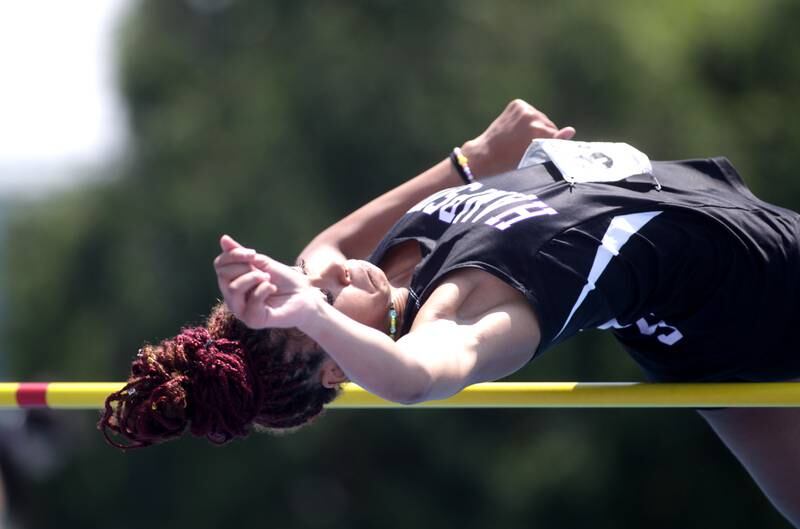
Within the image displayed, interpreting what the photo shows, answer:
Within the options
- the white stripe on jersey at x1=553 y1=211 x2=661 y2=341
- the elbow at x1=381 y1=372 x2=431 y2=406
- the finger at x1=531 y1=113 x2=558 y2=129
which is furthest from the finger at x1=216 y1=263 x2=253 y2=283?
the finger at x1=531 y1=113 x2=558 y2=129

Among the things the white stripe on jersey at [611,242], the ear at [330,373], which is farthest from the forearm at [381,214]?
the white stripe on jersey at [611,242]

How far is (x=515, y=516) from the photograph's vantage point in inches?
329

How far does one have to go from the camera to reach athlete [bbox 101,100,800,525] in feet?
6.79

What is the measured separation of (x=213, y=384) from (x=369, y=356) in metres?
0.40

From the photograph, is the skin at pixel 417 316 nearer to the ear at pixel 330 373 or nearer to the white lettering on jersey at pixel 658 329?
the ear at pixel 330 373

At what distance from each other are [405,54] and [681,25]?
7.27ft

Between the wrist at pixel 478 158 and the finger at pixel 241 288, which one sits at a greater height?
the finger at pixel 241 288

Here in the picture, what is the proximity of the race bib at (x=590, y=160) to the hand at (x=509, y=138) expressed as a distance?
0.26 metres

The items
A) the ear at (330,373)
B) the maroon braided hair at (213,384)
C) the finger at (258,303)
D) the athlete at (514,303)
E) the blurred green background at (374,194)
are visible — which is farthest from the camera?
the blurred green background at (374,194)

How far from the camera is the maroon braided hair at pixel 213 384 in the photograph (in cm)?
228

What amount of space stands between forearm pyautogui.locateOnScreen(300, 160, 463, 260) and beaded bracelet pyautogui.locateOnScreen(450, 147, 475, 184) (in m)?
0.01

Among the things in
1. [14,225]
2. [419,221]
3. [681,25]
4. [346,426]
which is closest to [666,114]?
[681,25]

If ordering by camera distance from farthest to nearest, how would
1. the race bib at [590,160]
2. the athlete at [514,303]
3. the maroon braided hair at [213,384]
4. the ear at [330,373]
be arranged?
the race bib at [590,160]
the ear at [330,373]
the maroon braided hair at [213,384]
the athlete at [514,303]

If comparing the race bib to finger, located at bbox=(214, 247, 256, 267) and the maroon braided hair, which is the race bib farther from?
finger, located at bbox=(214, 247, 256, 267)
